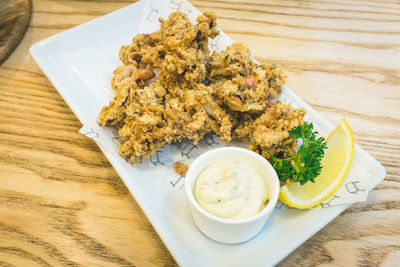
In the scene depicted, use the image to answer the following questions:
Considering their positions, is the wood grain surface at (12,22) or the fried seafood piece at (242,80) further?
the wood grain surface at (12,22)

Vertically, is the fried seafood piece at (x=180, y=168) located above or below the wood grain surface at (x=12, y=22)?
below

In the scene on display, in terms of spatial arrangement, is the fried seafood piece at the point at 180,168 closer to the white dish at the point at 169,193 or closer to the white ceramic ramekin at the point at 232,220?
the white dish at the point at 169,193

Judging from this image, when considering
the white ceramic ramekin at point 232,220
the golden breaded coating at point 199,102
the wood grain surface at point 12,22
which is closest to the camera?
the white ceramic ramekin at point 232,220

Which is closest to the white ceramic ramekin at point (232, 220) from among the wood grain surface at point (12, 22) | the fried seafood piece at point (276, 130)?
the fried seafood piece at point (276, 130)

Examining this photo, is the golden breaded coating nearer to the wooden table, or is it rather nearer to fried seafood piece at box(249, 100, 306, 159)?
fried seafood piece at box(249, 100, 306, 159)

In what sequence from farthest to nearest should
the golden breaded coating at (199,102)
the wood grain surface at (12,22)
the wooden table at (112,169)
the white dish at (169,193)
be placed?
1. the wood grain surface at (12,22)
2. the golden breaded coating at (199,102)
3. the wooden table at (112,169)
4. the white dish at (169,193)

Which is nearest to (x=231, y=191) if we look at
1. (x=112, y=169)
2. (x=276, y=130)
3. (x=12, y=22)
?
(x=276, y=130)

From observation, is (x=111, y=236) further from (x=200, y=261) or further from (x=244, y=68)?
(x=244, y=68)

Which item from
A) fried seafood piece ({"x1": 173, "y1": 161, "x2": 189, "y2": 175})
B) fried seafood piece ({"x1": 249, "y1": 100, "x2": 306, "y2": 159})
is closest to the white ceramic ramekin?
fried seafood piece ({"x1": 249, "y1": 100, "x2": 306, "y2": 159})
